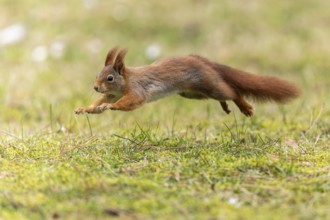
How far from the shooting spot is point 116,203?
276 centimetres

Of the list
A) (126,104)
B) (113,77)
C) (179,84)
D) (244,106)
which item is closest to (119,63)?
(113,77)

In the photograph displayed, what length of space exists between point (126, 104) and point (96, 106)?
Answer: 20 cm

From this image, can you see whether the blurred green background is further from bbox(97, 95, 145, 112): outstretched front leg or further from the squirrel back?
bbox(97, 95, 145, 112): outstretched front leg

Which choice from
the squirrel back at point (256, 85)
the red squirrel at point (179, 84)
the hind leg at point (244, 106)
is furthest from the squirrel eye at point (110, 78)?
the hind leg at point (244, 106)

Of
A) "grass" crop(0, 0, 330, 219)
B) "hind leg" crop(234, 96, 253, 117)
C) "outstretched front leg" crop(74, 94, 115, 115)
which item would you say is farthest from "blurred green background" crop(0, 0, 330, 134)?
"outstretched front leg" crop(74, 94, 115, 115)

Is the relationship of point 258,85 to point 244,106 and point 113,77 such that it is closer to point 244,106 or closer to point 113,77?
point 244,106

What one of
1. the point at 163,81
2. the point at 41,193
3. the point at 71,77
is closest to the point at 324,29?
the point at 71,77

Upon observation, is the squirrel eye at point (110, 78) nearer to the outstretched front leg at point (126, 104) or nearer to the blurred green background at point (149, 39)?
the outstretched front leg at point (126, 104)

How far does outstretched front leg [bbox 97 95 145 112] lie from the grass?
19 centimetres

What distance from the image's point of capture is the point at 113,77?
402 centimetres

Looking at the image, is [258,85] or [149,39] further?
[149,39]

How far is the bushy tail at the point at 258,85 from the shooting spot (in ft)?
14.2

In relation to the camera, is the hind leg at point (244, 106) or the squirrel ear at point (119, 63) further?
the hind leg at point (244, 106)

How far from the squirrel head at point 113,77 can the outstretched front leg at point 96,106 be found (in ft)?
0.30
